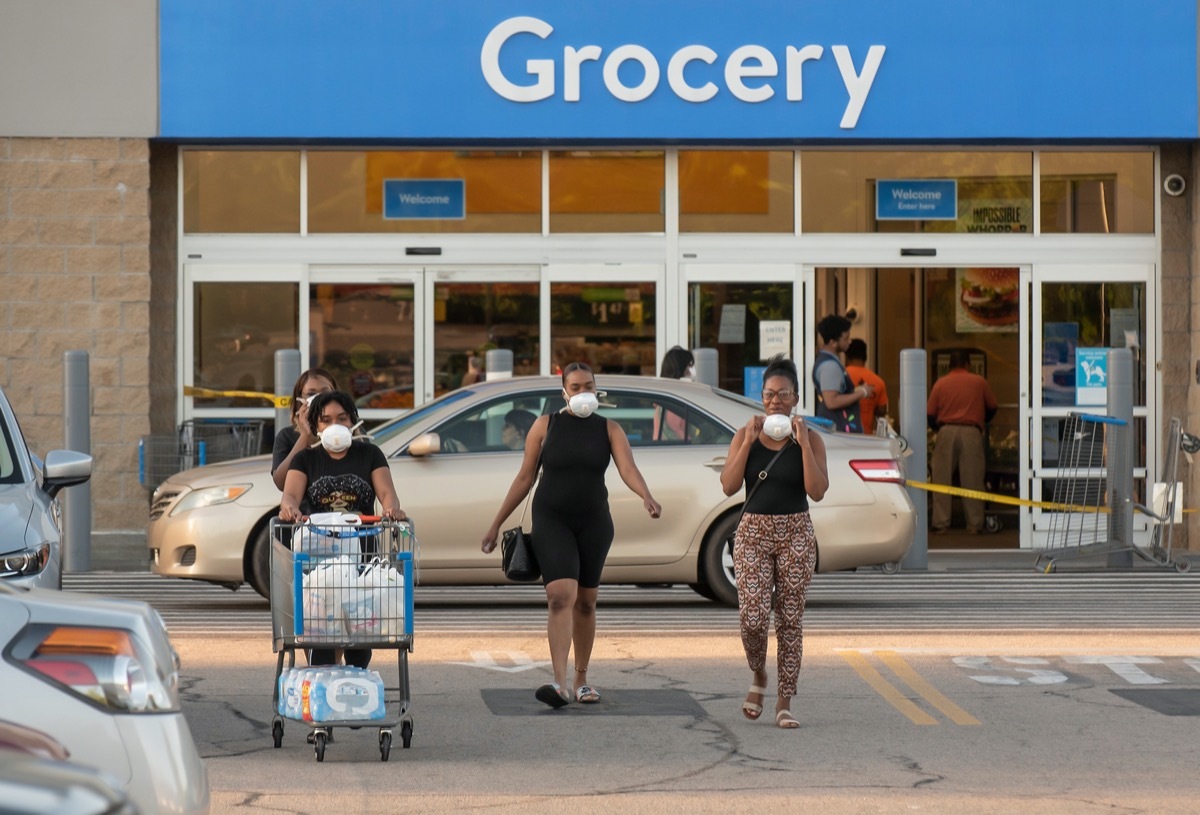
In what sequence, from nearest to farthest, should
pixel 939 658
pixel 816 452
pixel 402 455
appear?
1. pixel 816 452
2. pixel 939 658
3. pixel 402 455

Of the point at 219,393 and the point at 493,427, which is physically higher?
the point at 219,393

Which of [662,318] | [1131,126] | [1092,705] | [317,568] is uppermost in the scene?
[1131,126]

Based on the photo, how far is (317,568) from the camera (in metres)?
7.87

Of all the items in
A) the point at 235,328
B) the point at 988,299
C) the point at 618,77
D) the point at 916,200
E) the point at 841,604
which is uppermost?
the point at 618,77

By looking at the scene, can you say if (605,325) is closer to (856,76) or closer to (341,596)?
(856,76)

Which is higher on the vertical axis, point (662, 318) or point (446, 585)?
point (662, 318)

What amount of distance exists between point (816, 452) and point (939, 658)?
2.49 m

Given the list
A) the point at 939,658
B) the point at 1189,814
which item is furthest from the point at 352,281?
the point at 1189,814

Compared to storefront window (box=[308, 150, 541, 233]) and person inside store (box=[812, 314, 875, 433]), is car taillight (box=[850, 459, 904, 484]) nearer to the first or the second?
person inside store (box=[812, 314, 875, 433])

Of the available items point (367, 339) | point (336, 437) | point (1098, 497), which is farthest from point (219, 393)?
point (336, 437)

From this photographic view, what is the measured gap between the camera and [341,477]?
8492 mm

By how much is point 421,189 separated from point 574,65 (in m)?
1.88

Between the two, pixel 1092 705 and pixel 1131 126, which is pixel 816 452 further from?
pixel 1131 126

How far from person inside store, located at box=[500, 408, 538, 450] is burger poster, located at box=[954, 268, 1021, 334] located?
6799mm
